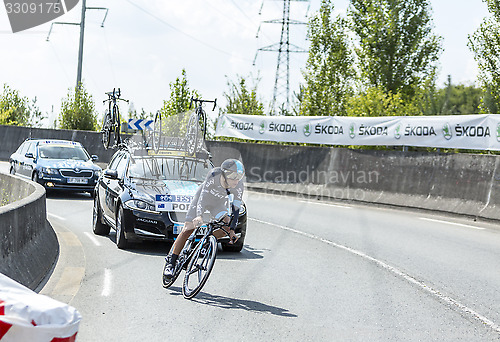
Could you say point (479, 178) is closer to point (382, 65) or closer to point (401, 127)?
point (401, 127)

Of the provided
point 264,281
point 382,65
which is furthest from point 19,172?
point 382,65

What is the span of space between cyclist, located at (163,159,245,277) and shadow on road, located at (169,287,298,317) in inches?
20.6

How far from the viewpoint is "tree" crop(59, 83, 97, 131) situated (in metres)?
38.0

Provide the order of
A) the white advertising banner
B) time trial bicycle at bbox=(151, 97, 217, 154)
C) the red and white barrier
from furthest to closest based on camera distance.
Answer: the white advertising banner → time trial bicycle at bbox=(151, 97, 217, 154) → the red and white barrier

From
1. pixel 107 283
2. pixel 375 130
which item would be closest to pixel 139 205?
pixel 107 283

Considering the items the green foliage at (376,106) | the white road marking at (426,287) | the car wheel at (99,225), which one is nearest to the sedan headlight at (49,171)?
the car wheel at (99,225)

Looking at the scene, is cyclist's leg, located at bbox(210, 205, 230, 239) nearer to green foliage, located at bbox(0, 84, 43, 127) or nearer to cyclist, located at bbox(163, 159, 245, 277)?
cyclist, located at bbox(163, 159, 245, 277)

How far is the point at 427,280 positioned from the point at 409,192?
33.9 feet

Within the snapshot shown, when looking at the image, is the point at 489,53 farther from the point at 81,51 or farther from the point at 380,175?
the point at 81,51

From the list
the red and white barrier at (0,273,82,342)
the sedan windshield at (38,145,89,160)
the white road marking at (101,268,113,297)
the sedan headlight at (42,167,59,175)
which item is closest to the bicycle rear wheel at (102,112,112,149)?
the sedan windshield at (38,145,89,160)

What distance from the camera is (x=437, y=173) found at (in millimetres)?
18141

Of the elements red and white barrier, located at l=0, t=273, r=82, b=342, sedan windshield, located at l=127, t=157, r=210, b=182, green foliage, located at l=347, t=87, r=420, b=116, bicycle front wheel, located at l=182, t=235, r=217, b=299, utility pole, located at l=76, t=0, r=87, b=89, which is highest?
utility pole, located at l=76, t=0, r=87, b=89

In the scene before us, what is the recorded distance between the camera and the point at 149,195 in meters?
10.2

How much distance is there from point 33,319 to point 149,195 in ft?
24.6
